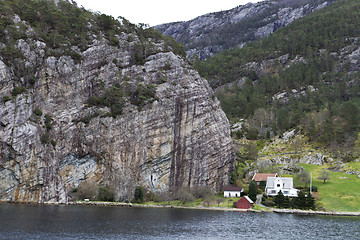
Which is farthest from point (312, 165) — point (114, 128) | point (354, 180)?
point (114, 128)

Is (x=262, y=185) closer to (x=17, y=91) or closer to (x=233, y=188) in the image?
(x=233, y=188)

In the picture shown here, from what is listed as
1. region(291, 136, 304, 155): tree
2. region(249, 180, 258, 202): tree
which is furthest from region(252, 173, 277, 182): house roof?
region(291, 136, 304, 155): tree

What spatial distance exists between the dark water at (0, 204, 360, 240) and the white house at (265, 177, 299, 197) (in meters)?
19.5

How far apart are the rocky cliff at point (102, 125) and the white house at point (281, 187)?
61.5 ft

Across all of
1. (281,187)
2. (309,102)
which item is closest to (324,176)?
(281,187)

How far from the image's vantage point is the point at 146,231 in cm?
6306

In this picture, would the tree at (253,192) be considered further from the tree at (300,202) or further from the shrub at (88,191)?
the shrub at (88,191)

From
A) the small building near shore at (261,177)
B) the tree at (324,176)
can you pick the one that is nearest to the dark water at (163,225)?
the tree at (324,176)

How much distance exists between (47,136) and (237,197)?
5773 centimetres

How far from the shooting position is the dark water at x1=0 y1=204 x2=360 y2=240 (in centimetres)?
5928

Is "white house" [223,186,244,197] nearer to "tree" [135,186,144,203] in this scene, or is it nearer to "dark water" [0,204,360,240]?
"dark water" [0,204,360,240]

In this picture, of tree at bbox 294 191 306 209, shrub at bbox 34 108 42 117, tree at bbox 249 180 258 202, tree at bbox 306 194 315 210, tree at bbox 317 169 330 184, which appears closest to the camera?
tree at bbox 306 194 315 210

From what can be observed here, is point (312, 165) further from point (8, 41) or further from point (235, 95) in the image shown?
point (8, 41)

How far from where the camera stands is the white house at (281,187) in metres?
106
